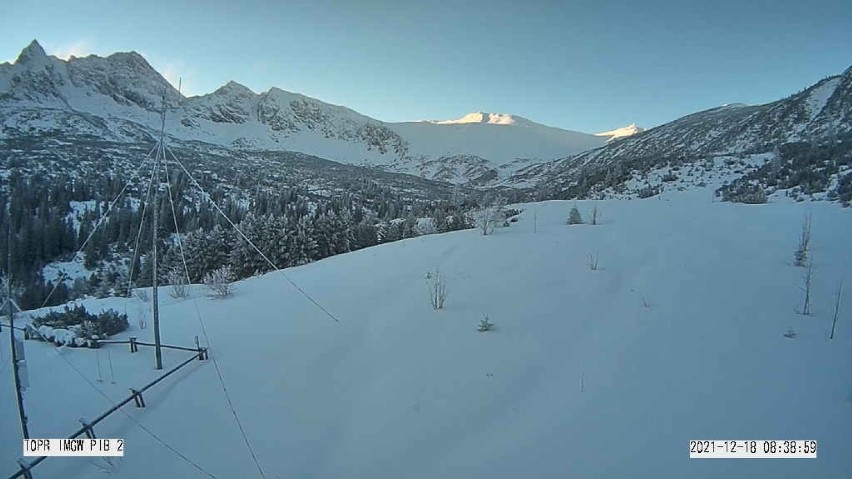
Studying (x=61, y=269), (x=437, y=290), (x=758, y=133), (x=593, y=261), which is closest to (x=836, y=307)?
(x=593, y=261)

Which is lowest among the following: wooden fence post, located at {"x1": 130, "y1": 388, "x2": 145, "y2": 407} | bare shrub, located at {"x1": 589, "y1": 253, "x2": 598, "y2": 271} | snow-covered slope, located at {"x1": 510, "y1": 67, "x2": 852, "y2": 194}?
wooden fence post, located at {"x1": 130, "y1": 388, "x2": 145, "y2": 407}

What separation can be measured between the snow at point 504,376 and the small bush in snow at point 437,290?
146 mm

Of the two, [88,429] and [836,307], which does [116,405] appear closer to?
[88,429]

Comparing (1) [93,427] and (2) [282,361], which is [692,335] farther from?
(1) [93,427]

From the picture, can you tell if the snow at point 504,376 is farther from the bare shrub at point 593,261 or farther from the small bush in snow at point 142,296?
the small bush in snow at point 142,296

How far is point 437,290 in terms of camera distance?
21.1 feet

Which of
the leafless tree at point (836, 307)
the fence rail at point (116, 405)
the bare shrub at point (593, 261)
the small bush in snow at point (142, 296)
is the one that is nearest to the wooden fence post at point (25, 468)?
the fence rail at point (116, 405)

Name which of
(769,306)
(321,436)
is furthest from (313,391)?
(769,306)

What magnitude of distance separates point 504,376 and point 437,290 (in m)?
2.15

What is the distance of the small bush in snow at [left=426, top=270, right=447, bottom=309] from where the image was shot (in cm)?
634

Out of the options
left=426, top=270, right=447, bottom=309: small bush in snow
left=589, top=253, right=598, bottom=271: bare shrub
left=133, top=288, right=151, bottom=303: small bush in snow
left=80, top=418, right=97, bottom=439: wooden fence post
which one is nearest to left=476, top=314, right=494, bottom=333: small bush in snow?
left=426, top=270, right=447, bottom=309: small bush in snow

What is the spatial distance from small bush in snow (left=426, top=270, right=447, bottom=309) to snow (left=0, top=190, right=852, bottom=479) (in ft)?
0.48

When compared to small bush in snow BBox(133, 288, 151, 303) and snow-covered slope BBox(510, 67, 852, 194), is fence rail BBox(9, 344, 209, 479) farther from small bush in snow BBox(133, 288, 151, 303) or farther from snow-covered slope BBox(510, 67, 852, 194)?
snow-covered slope BBox(510, 67, 852, 194)

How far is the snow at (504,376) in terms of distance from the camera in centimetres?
352
